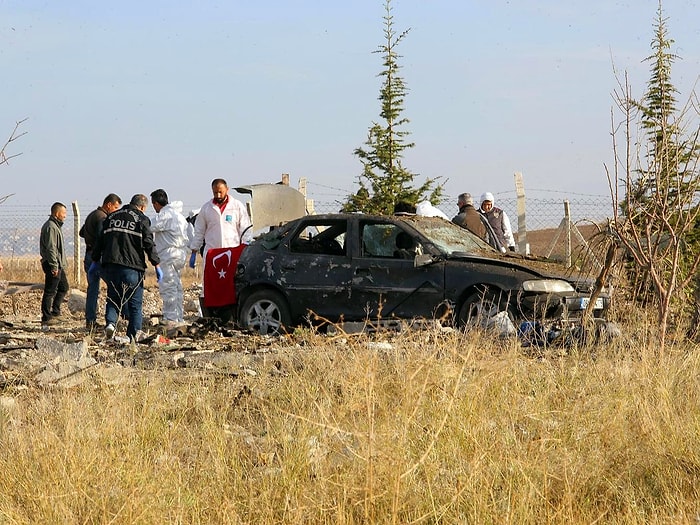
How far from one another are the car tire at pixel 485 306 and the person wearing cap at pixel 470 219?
2790 millimetres

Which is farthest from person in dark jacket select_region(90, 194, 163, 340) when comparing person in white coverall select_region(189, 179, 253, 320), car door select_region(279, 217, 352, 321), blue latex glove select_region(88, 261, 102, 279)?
car door select_region(279, 217, 352, 321)

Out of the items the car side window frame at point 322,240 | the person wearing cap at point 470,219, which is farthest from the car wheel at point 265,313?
the person wearing cap at point 470,219

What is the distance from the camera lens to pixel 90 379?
8117 mm

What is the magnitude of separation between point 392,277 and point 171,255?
4.06 meters

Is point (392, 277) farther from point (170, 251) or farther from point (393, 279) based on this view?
point (170, 251)

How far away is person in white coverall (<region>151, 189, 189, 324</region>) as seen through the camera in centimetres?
1462

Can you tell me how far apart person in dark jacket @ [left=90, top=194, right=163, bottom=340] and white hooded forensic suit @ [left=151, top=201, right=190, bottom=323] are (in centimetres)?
201

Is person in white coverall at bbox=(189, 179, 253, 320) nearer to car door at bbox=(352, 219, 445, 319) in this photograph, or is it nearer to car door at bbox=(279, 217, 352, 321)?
car door at bbox=(279, 217, 352, 321)

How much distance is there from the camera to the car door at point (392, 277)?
11602mm

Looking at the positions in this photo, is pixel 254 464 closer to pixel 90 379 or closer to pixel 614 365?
pixel 90 379

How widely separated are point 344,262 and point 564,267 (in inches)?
95.3

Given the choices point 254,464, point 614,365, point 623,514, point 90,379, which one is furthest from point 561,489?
point 90,379

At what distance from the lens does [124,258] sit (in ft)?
40.6

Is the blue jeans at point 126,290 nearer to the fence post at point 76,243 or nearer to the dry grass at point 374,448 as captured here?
the dry grass at point 374,448
